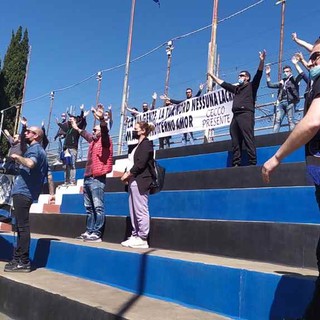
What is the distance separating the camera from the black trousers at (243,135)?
6.29 metres

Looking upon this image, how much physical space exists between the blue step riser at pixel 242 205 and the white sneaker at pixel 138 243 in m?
0.66

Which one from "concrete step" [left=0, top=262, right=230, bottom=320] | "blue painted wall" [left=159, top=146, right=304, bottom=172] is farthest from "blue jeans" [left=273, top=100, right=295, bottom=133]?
"concrete step" [left=0, top=262, right=230, bottom=320]

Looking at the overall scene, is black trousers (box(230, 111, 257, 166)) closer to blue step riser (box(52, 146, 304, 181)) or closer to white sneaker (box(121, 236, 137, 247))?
blue step riser (box(52, 146, 304, 181))

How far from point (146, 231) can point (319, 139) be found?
3.00 m

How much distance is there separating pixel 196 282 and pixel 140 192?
173 cm

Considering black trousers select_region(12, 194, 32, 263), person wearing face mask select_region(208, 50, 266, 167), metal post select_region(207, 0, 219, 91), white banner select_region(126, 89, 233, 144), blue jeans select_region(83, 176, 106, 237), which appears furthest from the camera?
metal post select_region(207, 0, 219, 91)

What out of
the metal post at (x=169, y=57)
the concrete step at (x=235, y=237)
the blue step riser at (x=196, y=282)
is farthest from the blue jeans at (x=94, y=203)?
the metal post at (x=169, y=57)

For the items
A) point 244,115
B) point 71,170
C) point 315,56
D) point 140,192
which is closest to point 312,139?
point 315,56

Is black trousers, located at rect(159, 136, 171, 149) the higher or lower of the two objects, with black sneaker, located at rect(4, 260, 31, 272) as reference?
higher

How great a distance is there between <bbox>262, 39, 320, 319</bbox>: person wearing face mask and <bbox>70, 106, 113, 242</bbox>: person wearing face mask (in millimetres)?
3528

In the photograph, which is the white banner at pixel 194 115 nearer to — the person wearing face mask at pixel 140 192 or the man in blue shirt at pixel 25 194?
the person wearing face mask at pixel 140 192

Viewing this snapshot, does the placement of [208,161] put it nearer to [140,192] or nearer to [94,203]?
[94,203]

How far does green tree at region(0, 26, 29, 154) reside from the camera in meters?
29.2

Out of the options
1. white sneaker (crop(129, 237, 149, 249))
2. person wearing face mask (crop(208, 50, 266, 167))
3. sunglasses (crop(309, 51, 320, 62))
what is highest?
person wearing face mask (crop(208, 50, 266, 167))
